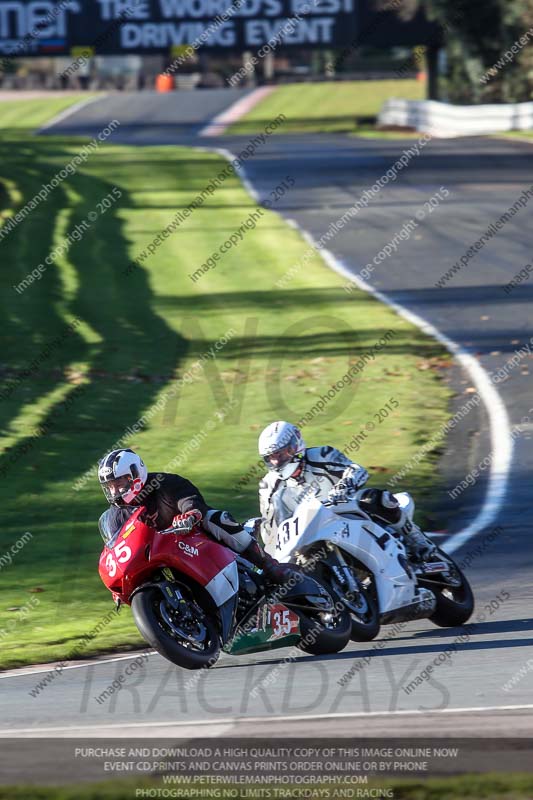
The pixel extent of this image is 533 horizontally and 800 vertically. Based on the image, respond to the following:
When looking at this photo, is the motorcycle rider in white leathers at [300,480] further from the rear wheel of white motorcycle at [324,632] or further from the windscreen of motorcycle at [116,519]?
the windscreen of motorcycle at [116,519]

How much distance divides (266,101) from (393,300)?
180 feet

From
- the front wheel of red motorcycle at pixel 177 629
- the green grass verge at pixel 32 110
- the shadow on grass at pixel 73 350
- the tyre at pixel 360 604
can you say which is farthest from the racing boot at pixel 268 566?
the green grass verge at pixel 32 110

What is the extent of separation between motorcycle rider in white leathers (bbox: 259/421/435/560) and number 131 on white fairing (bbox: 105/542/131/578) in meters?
1.23

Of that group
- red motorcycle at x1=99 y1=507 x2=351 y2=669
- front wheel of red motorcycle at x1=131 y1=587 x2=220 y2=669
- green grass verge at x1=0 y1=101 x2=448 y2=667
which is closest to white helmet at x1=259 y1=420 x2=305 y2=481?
red motorcycle at x1=99 y1=507 x2=351 y2=669

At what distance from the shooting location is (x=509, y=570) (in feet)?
37.5

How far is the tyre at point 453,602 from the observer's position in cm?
999

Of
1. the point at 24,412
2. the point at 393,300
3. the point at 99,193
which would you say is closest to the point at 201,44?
the point at 99,193

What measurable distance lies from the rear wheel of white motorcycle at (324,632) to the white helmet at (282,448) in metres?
0.99

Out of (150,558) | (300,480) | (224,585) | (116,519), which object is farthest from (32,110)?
(150,558)

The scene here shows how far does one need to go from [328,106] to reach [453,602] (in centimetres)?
6531

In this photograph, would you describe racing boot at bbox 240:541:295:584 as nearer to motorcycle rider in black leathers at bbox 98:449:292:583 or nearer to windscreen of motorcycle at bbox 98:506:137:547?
motorcycle rider in black leathers at bbox 98:449:292:583

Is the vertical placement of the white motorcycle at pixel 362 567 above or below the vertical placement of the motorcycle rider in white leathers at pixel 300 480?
below

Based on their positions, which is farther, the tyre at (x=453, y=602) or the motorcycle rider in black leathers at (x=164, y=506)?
the tyre at (x=453, y=602)

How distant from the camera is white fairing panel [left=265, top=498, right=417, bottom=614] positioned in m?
9.51
